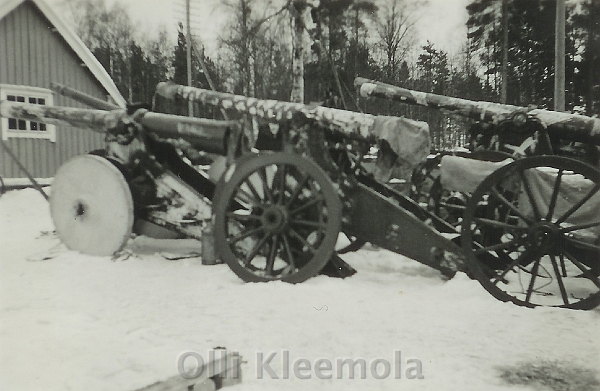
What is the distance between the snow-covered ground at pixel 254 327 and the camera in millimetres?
2168

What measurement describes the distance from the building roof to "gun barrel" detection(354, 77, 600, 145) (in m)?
2.01

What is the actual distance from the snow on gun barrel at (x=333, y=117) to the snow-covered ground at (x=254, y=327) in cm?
100

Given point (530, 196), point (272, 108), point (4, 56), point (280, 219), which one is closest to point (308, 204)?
point (280, 219)

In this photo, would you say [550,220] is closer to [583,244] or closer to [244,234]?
[583,244]

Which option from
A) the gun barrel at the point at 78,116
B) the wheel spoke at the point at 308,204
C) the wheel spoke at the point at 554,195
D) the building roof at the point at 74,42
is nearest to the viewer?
the building roof at the point at 74,42

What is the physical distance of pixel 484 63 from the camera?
399 cm

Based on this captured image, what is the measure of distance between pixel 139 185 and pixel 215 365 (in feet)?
8.82

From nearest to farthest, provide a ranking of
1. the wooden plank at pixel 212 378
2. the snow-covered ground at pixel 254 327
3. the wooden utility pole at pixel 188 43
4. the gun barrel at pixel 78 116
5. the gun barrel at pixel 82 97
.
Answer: the wooden plank at pixel 212 378, the snow-covered ground at pixel 254 327, the wooden utility pole at pixel 188 43, the gun barrel at pixel 78 116, the gun barrel at pixel 82 97

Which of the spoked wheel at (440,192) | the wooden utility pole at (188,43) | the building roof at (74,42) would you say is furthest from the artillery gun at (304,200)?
the spoked wheel at (440,192)

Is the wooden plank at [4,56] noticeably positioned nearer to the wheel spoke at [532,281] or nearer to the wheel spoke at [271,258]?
the wheel spoke at [271,258]

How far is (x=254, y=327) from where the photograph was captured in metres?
2.78

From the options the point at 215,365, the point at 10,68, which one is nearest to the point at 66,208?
the point at 10,68

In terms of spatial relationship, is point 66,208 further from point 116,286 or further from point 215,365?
point 215,365

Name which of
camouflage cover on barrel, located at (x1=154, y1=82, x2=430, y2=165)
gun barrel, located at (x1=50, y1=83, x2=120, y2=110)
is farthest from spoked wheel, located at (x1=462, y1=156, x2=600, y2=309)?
gun barrel, located at (x1=50, y1=83, x2=120, y2=110)
